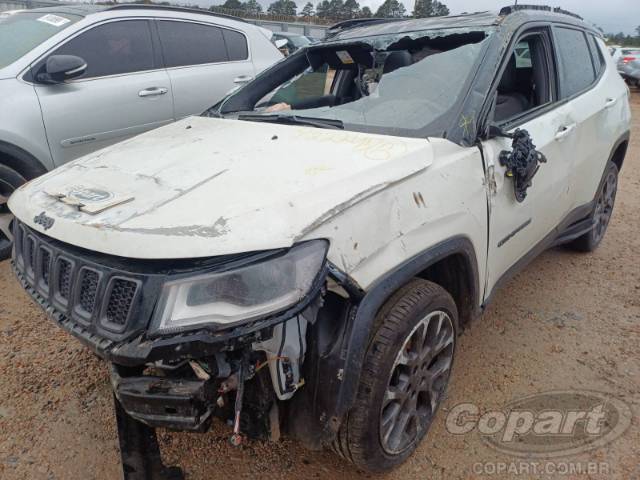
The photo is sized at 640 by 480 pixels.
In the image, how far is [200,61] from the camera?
474 centimetres

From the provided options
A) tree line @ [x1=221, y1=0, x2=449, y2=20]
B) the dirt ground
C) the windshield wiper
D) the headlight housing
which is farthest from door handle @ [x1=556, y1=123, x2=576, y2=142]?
tree line @ [x1=221, y1=0, x2=449, y2=20]

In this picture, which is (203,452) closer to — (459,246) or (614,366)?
(459,246)

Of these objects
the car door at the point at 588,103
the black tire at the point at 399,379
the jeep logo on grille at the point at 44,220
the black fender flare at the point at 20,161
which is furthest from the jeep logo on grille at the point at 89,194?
the car door at the point at 588,103

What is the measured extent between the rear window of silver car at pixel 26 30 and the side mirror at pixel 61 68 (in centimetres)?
27

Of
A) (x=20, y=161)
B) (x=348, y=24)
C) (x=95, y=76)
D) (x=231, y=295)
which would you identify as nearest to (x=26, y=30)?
(x=95, y=76)

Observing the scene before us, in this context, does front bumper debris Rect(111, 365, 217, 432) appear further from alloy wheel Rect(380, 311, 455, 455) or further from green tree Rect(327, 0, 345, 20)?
green tree Rect(327, 0, 345, 20)

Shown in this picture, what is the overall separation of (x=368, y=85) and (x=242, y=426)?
2075 millimetres

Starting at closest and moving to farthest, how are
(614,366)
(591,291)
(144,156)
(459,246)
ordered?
(459,246), (144,156), (614,366), (591,291)

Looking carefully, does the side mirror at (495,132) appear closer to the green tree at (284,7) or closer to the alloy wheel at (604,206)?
the alloy wheel at (604,206)

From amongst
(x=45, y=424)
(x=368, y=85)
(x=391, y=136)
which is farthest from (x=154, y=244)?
(x=368, y=85)

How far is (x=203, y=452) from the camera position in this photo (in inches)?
84.5

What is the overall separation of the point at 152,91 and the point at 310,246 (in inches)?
134

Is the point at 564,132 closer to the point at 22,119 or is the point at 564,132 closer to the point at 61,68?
the point at 61,68

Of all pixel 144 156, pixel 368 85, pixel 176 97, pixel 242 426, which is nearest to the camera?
pixel 242 426
